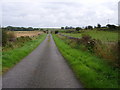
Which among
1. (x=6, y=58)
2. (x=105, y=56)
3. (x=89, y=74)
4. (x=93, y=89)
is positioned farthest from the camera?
(x=6, y=58)

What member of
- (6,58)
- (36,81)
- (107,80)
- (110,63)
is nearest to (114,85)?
(107,80)

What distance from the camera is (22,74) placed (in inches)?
412

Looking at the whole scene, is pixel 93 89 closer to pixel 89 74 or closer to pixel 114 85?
pixel 114 85

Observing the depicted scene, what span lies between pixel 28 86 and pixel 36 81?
2.90 feet

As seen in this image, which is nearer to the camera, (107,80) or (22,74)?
(107,80)

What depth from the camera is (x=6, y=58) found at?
1509cm

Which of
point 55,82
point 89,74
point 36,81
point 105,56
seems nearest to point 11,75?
point 36,81

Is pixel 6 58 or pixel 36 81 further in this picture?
pixel 6 58

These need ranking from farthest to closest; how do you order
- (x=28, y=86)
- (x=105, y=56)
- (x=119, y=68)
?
(x=105, y=56), (x=119, y=68), (x=28, y=86)

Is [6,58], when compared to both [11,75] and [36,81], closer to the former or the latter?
[11,75]

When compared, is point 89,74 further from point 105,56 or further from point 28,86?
point 105,56

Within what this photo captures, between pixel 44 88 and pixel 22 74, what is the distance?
298 cm

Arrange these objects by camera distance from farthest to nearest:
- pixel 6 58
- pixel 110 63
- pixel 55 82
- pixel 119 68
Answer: pixel 6 58
pixel 110 63
pixel 119 68
pixel 55 82

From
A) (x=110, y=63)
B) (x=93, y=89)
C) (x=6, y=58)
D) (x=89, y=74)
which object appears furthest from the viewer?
(x=6, y=58)
